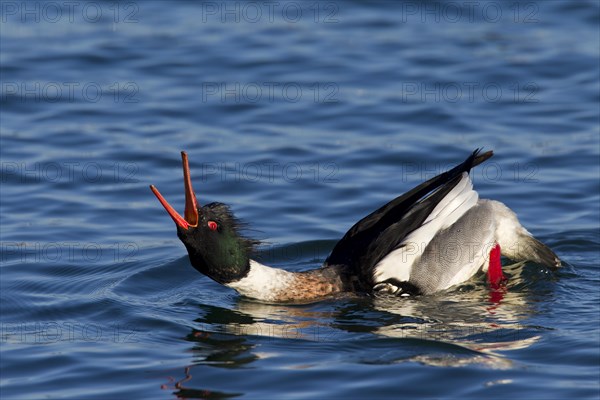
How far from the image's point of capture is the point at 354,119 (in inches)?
714

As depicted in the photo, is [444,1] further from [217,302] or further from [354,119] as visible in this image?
[217,302]

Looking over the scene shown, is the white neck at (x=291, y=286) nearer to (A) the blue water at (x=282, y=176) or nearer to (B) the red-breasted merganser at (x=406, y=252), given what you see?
(B) the red-breasted merganser at (x=406, y=252)

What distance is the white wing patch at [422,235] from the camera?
40.1ft

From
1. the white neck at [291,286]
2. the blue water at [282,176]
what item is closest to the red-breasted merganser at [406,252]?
the white neck at [291,286]

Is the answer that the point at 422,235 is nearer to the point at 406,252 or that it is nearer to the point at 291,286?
the point at 406,252

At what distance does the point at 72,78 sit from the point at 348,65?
4.60m

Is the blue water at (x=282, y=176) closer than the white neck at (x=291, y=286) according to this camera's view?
Yes

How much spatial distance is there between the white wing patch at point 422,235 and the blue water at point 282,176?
0.30 meters

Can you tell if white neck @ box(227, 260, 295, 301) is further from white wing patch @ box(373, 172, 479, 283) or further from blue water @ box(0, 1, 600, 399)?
white wing patch @ box(373, 172, 479, 283)

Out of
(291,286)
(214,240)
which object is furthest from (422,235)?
(214,240)

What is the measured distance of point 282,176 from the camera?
16.3m

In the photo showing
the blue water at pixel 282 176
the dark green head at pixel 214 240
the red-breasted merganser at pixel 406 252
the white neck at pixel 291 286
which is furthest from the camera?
the white neck at pixel 291 286

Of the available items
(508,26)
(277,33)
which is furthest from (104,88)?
(508,26)

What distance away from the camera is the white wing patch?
1223 cm
